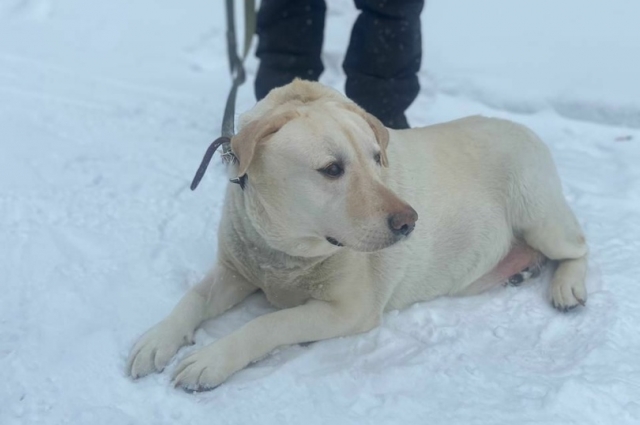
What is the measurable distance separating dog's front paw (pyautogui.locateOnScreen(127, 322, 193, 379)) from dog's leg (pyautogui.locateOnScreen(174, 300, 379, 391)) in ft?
0.33

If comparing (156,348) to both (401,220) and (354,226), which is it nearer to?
(354,226)

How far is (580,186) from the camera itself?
14.3 feet

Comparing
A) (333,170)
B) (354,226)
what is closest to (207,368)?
(354,226)

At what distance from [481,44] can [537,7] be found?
746mm

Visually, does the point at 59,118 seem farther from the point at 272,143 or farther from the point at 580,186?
the point at 580,186

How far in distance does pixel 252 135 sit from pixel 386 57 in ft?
6.42

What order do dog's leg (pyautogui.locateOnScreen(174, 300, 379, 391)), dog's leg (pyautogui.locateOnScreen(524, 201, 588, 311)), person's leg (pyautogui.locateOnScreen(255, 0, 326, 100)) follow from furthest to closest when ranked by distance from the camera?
person's leg (pyautogui.locateOnScreen(255, 0, 326, 100)), dog's leg (pyautogui.locateOnScreen(524, 201, 588, 311)), dog's leg (pyautogui.locateOnScreen(174, 300, 379, 391))

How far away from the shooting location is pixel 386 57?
14.3 feet

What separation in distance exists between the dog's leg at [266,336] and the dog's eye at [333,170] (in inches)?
23.8

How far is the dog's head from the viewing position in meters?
2.55

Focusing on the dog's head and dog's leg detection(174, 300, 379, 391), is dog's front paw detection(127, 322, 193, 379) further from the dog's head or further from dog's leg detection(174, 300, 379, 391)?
the dog's head

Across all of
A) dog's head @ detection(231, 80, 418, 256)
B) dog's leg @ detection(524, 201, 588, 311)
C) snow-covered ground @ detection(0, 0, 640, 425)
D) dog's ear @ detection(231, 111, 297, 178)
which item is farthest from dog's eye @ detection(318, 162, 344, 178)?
dog's leg @ detection(524, 201, 588, 311)

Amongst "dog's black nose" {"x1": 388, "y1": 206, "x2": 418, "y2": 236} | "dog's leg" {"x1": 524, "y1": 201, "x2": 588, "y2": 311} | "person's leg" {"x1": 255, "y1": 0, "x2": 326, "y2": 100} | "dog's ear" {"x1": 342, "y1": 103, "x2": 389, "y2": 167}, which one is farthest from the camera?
"person's leg" {"x1": 255, "y1": 0, "x2": 326, "y2": 100}

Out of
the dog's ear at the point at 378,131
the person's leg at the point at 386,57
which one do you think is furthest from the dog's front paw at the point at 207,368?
the person's leg at the point at 386,57
